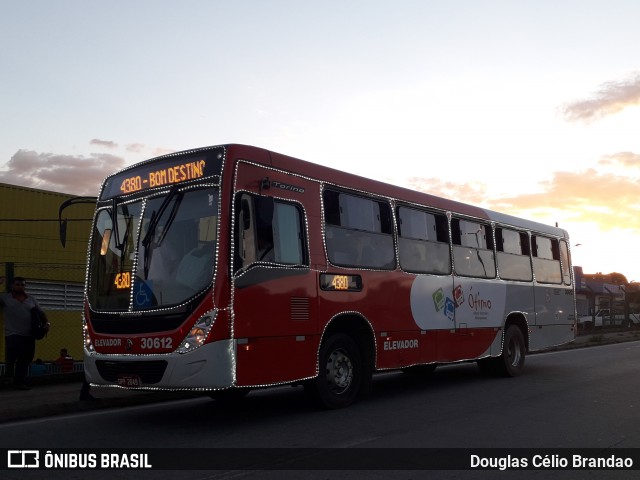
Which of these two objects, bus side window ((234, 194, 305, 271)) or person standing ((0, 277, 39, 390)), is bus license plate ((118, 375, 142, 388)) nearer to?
bus side window ((234, 194, 305, 271))

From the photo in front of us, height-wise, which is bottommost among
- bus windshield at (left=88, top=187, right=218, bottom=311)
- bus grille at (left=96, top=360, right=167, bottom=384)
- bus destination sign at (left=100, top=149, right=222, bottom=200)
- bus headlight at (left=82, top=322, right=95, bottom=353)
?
bus grille at (left=96, top=360, right=167, bottom=384)

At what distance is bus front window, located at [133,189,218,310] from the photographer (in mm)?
7879

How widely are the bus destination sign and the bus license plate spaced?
7.89 feet

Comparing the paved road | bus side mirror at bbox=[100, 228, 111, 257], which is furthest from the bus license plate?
bus side mirror at bbox=[100, 228, 111, 257]

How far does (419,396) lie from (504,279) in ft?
13.6

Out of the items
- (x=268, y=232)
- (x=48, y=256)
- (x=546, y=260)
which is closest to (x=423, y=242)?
(x=268, y=232)

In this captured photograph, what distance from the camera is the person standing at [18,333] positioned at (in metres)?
11.4

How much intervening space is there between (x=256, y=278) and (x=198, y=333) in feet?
3.31

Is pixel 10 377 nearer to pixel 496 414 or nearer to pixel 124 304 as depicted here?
pixel 124 304

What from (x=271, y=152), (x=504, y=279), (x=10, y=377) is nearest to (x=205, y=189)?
(x=271, y=152)

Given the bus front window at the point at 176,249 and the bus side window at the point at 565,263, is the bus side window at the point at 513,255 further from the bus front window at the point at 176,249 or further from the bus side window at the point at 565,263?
the bus front window at the point at 176,249

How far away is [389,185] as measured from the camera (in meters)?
11.1

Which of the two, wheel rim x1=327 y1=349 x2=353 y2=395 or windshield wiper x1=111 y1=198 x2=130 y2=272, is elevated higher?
windshield wiper x1=111 y1=198 x2=130 y2=272

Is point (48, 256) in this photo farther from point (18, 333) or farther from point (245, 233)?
point (245, 233)
